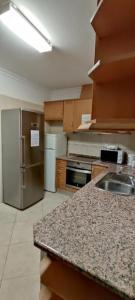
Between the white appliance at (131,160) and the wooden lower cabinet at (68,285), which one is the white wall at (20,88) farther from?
the wooden lower cabinet at (68,285)

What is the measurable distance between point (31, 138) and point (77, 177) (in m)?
1.29

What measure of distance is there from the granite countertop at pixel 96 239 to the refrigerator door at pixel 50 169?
233 cm

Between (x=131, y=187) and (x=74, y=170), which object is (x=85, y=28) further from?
(x=74, y=170)

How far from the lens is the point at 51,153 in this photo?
11.7 ft

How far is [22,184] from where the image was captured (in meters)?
2.78

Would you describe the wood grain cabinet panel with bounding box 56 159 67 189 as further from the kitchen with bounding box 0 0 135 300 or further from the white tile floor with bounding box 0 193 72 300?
the white tile floor with bounding box 0 193 72 300

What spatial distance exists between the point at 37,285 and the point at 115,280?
50.6 inches

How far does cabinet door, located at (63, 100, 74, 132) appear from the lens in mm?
3479

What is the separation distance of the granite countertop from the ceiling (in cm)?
162

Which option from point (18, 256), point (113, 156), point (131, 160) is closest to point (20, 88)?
point (113, 156)

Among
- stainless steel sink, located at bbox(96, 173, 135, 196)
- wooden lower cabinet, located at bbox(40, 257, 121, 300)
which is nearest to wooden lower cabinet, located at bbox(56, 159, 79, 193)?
stainless steel sink, located at bbox(96, 173, 135, 196)

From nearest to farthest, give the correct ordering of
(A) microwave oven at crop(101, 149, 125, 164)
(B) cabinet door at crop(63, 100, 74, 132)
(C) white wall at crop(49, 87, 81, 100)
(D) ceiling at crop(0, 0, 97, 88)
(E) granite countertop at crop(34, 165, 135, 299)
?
(E) granite countertop at crop(34, 165, 135, 299), (D) ceiling at crop(0, 0, 97, 88), (A) microwave oven at crop(101, 149, 125, 164), (B) cabinet door at crop(63, 100, 74, 132), (C) white wall at crop(49, 87, 81, 100)

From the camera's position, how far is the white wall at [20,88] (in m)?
2.91

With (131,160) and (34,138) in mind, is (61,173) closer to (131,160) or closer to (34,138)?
(34,138)
